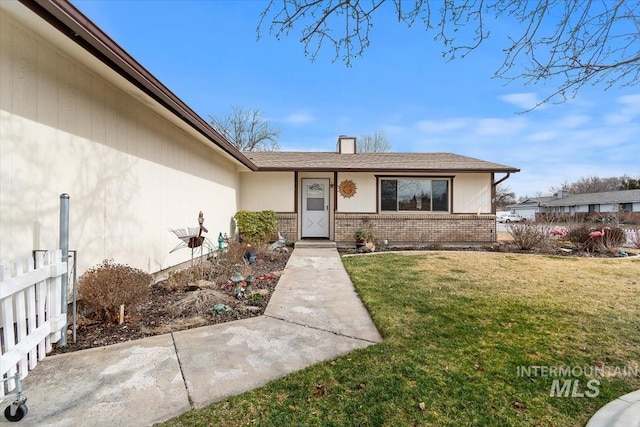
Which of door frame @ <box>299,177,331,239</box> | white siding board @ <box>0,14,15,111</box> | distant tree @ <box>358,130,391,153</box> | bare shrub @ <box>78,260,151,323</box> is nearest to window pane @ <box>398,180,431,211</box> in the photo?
door frame @ <box>299,177,331,239</box>

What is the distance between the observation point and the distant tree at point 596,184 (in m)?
49.6

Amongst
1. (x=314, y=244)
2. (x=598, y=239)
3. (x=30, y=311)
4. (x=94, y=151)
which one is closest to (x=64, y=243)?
(x=30, y=311)

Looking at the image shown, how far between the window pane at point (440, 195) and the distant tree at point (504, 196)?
4347cm

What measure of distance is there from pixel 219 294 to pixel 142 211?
1880mm

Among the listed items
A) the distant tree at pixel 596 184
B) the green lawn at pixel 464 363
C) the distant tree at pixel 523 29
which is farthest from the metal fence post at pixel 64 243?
the distant tree at pixel 596 184

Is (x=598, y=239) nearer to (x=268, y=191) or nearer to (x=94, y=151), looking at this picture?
(x=268, y=191)

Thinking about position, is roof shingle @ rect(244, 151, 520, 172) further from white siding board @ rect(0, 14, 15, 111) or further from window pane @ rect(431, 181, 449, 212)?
white siding board @ rect(0, 14, 15, 111)

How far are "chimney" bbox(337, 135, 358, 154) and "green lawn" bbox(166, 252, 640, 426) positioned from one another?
31.9ft

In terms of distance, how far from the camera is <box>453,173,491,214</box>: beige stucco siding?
11016mm

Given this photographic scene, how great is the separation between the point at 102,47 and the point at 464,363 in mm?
4558

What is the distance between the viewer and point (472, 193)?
11031 mm

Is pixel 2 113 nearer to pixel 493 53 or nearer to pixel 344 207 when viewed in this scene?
pixel 493 53

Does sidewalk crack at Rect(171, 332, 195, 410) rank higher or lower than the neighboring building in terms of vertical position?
lower

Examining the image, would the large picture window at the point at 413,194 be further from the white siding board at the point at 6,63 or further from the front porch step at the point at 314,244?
the white siding board at the point at 6,63
